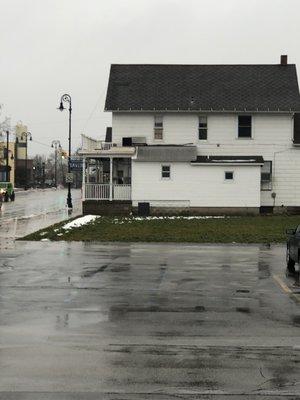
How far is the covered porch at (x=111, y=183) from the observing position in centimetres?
3981

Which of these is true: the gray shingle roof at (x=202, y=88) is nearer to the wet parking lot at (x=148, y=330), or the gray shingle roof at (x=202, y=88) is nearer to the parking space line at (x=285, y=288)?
the wet parking lot at (x=148, y=330)

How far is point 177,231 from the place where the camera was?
88.9ft

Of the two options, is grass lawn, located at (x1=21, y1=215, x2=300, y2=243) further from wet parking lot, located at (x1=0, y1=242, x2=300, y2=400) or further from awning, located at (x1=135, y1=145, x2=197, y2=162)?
wet parking lot, located at (x1=0, y1=242, x2=300, y2=400)

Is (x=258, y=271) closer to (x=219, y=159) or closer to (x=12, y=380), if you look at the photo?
(x=12, y=380)

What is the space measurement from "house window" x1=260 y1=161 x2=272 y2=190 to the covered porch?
882 cm

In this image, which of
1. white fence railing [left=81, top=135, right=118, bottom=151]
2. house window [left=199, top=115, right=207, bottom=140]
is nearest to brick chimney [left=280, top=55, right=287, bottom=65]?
house window [left=199, top=115, right=207, bottom=140]

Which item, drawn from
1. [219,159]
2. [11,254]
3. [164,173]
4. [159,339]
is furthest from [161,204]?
[159,339]

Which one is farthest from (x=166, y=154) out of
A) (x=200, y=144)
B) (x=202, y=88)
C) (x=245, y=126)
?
(x=202, y=88)

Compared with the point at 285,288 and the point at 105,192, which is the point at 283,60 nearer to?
the point at 105,192

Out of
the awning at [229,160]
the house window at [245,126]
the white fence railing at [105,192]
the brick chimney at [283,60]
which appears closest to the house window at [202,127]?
the awning at [229,160]

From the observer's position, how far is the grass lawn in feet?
78.4

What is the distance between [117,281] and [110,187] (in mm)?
26068

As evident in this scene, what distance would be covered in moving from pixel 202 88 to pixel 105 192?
1005cm

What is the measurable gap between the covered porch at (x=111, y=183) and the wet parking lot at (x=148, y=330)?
74.7 feet
